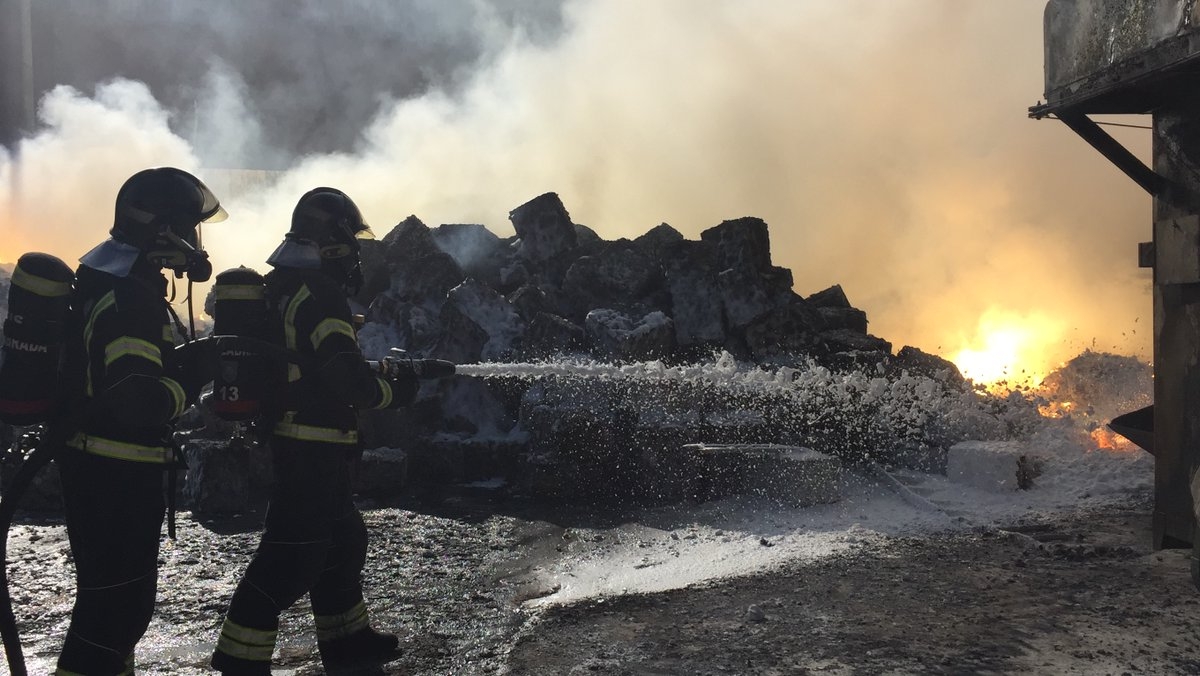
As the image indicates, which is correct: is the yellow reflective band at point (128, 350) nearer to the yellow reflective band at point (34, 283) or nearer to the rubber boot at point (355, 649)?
the yellow reflective band at point (34, 283)

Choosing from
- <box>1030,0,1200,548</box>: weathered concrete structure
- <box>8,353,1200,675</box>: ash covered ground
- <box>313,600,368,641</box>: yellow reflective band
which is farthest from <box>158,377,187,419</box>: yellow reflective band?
<box>1030,0,1200,548</box>: weathered concrete structure

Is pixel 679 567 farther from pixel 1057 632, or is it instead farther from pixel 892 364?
pixel 892 364

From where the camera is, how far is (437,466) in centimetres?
Answer: 770

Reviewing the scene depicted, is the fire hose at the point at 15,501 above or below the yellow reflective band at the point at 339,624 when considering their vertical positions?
above

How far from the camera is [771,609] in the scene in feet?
13.0

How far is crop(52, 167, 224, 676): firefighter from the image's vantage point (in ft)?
9.50

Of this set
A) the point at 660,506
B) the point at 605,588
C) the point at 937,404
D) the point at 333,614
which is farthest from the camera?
the point at 937,404

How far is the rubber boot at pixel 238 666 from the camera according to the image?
3.20 meters

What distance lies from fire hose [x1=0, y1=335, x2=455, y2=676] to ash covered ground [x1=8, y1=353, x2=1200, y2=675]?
88cm

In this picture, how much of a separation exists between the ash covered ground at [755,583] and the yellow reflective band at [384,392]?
1.07 meters

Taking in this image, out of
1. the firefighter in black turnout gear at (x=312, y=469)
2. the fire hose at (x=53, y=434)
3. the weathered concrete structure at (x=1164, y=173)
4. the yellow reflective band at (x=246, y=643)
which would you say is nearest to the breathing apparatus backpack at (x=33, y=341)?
the fire hose at (x=53, y=434)

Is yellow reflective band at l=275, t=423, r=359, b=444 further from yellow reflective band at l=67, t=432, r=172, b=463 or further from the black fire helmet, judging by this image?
the black fire helmet

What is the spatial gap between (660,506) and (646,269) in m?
4.13

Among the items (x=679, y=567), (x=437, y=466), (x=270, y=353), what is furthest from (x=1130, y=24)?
(x=437, y=466)
